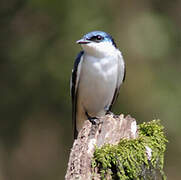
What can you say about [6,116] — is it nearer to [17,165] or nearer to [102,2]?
[17,165]

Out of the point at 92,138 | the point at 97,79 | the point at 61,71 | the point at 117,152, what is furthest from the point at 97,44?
the point at 61,71

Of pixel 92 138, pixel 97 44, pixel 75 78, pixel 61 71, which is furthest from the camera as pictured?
pixel 61 71

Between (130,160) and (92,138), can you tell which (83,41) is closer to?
(92,138)

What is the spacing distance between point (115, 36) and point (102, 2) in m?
0.87

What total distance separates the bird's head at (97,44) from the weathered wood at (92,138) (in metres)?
2.11

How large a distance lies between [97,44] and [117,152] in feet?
9.44

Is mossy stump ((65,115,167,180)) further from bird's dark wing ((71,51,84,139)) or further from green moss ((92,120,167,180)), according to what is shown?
bird's dark wing ((71,51,84,139))

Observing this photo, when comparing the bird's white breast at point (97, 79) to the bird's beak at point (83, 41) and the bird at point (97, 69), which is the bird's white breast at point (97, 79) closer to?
the bird at point (97, 69)

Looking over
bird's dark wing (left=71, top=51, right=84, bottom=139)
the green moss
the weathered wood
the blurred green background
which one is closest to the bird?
bird's dark wing (left=71, top=51, right=84, bottom=139)

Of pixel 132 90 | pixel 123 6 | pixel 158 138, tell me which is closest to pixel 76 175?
pixel 158 138

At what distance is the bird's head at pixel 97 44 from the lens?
8.15 meters

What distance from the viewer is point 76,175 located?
526 cm

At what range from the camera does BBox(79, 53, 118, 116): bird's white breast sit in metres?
8.20

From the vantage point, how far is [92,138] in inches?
227
